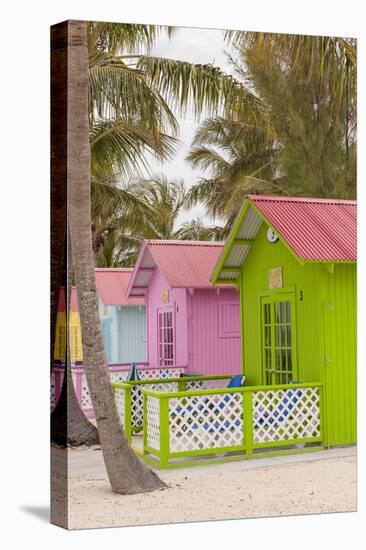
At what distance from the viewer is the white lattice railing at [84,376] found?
29.8ft

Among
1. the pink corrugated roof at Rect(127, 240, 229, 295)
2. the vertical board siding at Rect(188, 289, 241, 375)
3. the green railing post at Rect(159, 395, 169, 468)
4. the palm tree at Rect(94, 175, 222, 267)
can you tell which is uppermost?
the palm tree at Rect(94, 175, 222, 267)

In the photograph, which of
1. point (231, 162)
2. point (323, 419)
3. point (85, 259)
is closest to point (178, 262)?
point (231, 162)

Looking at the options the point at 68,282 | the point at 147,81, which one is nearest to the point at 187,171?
the point at 147,81

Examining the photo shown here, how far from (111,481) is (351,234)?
372cm

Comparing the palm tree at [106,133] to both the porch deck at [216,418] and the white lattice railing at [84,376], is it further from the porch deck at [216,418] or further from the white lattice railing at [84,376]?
the porch deck at [216,418]

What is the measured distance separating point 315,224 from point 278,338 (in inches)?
55.3

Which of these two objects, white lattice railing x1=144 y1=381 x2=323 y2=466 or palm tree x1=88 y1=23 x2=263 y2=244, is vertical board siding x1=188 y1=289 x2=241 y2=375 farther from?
palm tree x1=88 y1=23 x2=263 y2=244

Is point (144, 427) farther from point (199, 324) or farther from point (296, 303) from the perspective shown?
point (296, 303)

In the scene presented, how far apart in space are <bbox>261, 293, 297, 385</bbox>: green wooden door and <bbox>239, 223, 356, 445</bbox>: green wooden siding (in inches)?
2.5

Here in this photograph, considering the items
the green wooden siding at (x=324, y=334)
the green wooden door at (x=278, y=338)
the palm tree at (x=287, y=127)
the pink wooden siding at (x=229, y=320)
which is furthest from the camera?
the green wooden door at (x=278, y=338)

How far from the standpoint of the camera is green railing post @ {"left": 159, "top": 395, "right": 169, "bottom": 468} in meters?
9.59

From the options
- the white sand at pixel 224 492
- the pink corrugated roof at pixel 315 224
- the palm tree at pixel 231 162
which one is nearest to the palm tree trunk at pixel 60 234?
the white sand at pixel 224 492

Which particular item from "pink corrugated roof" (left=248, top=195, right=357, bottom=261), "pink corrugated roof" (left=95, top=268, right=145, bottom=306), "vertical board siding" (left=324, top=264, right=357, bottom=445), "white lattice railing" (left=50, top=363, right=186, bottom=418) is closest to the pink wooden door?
"white lattice railing" (left=50, top=363, right=186, bottom=418)

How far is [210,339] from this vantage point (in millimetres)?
10297
